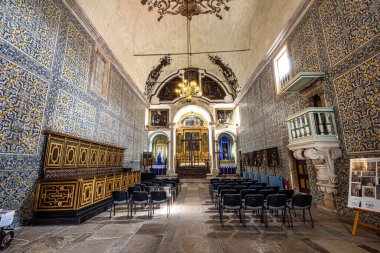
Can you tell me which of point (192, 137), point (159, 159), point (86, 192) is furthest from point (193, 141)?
point (86, 192)

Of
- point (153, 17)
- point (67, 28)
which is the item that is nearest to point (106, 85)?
point (67, 28)

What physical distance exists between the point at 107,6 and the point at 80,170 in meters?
6.88

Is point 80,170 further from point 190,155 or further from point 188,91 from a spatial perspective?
point 190,155

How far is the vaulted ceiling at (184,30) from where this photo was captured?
750 centimetres

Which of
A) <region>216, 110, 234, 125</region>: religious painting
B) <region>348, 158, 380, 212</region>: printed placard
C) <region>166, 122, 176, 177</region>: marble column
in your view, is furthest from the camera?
<region>216, 110, 234, 125</region>: religious painting

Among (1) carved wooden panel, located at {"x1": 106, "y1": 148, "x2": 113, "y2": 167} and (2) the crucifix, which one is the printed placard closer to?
(1) carved wooden panel, located at {"x1": 106, "y1": 148, "x2": 113, "y2": 167}

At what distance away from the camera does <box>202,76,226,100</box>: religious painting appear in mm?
17420

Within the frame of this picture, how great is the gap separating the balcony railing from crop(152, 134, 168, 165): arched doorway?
1459cm

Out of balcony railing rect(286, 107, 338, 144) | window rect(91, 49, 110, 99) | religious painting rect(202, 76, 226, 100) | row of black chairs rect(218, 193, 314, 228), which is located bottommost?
row of black chairs rect(218, 193, 314, 228)

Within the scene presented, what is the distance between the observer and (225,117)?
17.2 metres

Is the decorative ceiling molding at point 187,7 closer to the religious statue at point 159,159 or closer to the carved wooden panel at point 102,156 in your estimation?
the carved wooden panel at point 102,156

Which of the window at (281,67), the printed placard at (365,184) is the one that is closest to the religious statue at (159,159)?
the window at (281,67)

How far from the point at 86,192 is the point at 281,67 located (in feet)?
30.2

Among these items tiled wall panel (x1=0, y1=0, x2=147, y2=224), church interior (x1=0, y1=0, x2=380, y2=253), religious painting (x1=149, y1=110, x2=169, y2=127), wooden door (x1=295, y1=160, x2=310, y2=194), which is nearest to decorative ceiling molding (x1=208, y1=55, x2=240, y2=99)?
church interior (x1=0, y1=0, x2=380, y2=253)
